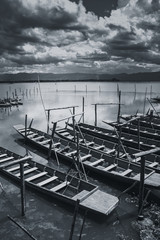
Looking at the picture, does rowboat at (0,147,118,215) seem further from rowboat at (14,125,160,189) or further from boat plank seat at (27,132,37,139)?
boat plank seat at (27,132,37,139)

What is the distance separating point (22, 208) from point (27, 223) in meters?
0.81

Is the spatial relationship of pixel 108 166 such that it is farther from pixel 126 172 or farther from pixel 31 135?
pixel 31 135

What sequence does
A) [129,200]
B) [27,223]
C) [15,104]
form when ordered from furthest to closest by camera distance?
[15,104] < [129,200] < [27,223]

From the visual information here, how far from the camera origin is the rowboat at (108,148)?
1456 cm

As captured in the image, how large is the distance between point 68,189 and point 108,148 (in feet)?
26.2

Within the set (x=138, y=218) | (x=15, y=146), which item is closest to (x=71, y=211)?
(x=138, y=218)

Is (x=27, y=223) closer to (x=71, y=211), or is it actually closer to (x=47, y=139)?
(x=71, y=211)

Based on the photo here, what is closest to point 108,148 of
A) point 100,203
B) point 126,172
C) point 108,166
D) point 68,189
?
point 108,166

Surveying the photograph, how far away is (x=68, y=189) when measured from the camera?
12.1 metres

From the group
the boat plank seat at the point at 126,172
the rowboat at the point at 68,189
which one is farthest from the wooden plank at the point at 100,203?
the boat plank seat at the point at 126,172

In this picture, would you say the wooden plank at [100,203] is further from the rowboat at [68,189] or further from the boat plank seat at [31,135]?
the boat plank seat at [31,135]

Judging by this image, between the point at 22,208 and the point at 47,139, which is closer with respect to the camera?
the point at 22,208

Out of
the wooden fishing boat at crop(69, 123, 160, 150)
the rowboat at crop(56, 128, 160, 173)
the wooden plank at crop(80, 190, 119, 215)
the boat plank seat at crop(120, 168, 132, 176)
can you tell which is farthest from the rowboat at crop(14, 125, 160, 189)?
the wooden fishing boat at crop(69, 123, 160, 150)

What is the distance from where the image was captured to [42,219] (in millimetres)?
10102
